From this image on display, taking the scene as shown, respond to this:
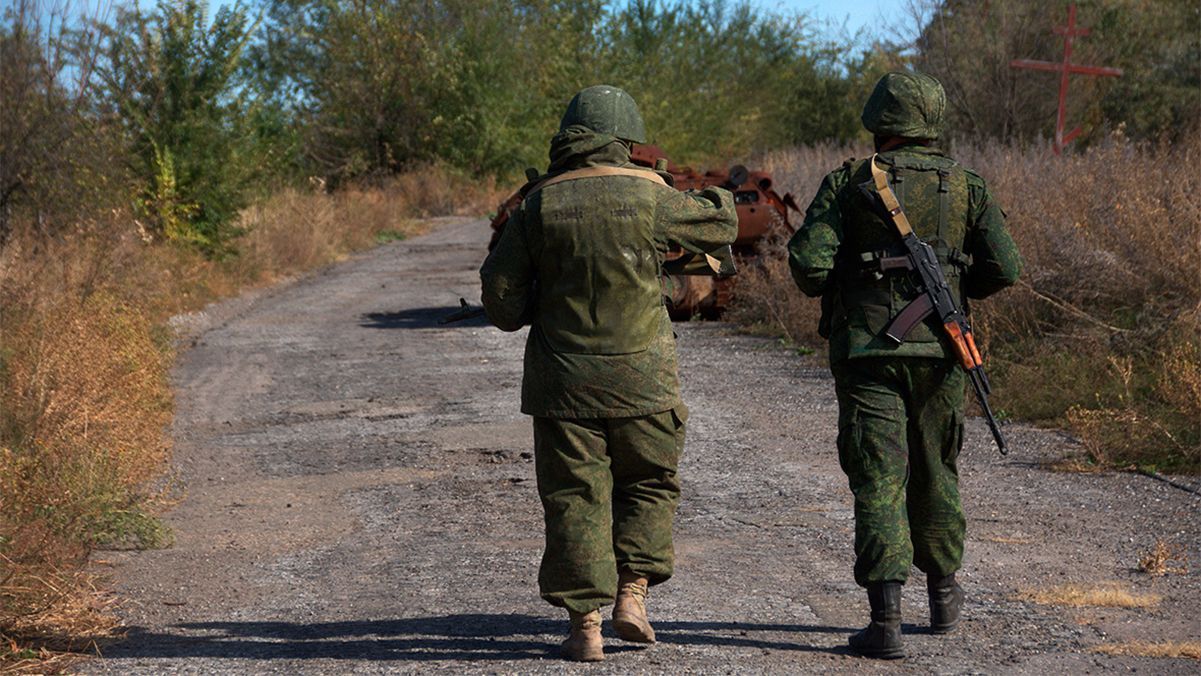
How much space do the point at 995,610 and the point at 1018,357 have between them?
5921mm

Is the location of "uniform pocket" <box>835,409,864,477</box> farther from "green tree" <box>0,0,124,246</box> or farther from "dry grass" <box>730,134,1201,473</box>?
"green tree" <box>0,0,124,246</box>

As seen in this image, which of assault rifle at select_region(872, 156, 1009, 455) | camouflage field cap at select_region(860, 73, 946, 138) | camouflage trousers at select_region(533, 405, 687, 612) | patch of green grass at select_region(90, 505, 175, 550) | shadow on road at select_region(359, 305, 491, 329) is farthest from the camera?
shadow on road at select_region(359, 305, 491, 329)

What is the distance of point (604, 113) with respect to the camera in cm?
503

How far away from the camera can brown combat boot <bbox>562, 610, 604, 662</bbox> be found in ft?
16.3

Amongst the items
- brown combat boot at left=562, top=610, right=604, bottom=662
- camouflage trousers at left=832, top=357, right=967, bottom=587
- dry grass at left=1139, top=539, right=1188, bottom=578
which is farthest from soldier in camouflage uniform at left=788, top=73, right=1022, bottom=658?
dry grass at left=1139, top=539, right=1188, bottom=578

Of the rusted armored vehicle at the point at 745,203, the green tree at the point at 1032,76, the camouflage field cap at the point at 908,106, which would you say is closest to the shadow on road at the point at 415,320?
the rusted armored vehicle at the point at 745,203

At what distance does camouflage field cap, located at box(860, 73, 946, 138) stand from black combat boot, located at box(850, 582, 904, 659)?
1.47 meters

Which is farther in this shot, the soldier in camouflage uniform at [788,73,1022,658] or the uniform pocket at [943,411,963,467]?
the uniform pocket at [943,411,963,467]

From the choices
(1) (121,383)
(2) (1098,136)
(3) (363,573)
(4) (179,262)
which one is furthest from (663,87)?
(3) (363,573)

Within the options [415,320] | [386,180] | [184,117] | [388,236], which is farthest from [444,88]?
[415,320]

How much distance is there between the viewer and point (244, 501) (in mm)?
8383

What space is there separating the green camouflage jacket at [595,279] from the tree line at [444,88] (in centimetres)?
1208

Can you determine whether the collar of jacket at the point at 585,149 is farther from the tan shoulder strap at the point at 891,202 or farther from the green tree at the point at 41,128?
the green tree at the point at 41,128

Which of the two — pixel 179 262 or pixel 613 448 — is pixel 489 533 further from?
pixel 179 262
